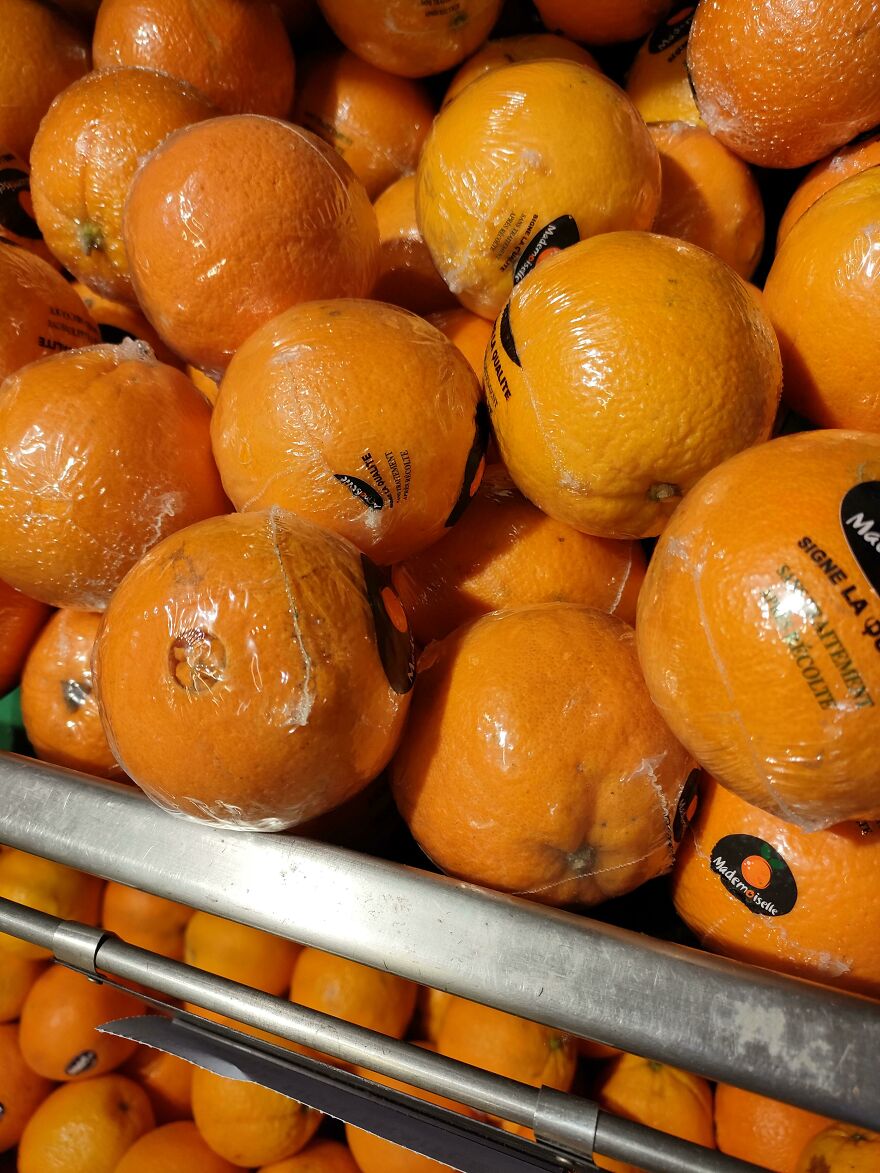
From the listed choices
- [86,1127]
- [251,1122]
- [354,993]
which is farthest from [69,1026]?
[354,993]

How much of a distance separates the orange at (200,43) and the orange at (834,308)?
0.84 metres

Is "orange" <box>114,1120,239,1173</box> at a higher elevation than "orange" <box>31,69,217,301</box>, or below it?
below

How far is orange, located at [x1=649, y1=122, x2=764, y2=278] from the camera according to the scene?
1014 millimetres

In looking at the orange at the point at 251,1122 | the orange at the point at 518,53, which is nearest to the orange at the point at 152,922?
the orange at the point at 251,1122

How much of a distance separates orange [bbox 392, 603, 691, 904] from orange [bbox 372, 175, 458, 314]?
59 centimetres

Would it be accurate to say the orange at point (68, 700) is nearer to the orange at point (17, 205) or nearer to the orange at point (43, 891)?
the orange at point (43, 891)

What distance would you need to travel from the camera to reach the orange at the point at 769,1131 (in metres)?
0.93

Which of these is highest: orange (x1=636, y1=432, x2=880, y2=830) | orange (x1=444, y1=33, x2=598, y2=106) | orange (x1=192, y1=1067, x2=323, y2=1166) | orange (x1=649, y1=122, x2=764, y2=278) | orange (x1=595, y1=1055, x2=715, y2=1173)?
orange (x1=444, y1=33, x2=598, y2=106)

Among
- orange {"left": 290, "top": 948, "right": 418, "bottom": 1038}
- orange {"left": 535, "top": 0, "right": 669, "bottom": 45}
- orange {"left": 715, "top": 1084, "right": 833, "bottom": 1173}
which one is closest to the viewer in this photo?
orange {"left": 715, "top": 1084, "right": 833, "bottom": 1173}

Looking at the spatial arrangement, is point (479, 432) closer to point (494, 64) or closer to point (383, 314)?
point (383, 314)

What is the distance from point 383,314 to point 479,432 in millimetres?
151

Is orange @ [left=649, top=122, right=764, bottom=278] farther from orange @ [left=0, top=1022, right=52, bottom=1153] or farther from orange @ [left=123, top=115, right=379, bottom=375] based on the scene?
orange @ [left=0, top=1022, right=52, bottom=1153]

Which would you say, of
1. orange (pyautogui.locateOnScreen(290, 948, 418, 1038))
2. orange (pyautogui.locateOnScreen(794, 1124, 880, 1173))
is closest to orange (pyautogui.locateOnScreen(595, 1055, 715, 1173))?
orange (pyautogui.locateOnScreen(794, 1124, 880, 1173))

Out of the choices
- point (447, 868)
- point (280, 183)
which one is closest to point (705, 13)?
point (280, 183)
